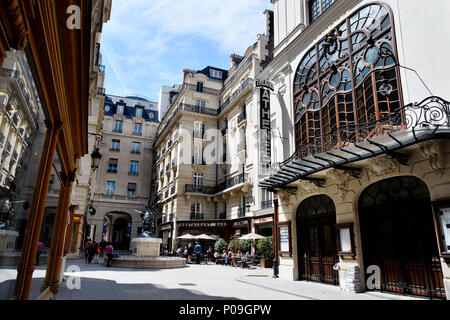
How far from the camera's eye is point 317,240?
13398 mm

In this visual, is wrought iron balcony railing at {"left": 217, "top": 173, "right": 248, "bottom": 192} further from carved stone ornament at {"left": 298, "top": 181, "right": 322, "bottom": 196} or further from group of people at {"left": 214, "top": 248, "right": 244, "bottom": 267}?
carved stone ornament at {"left": 298, "top": 181, "right": 322, "bottom": 196}

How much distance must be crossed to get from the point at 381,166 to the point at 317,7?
9.99 meters

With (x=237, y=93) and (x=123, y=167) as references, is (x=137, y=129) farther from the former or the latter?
(x=237, y=93)

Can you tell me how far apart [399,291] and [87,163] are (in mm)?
24424

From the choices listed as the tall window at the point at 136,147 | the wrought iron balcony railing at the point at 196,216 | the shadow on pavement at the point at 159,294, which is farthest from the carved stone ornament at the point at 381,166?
the tall window at the point at 136,147

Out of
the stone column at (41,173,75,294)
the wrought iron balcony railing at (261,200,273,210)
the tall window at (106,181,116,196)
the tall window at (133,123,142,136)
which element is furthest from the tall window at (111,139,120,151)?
the stone column at (41,173,75,294)

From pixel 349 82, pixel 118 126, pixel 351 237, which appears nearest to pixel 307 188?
pixel 351 237

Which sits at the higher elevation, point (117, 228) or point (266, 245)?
point (117, 228)

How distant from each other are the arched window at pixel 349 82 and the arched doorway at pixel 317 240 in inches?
98.1

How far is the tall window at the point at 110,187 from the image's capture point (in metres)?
43.3

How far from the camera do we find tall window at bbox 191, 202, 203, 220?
32509 mm

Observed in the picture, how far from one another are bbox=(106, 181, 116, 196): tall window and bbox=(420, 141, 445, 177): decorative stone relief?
134 feet

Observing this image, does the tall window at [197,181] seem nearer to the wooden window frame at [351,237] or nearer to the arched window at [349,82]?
the arched window at [349,82]

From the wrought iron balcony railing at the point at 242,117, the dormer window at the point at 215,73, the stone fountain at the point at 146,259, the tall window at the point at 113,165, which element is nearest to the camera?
the stone fountain at the point at 146,259
